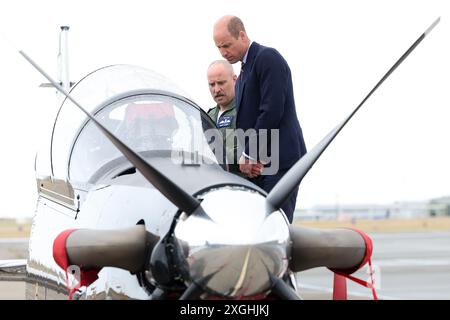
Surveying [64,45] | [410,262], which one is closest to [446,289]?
[410,262]

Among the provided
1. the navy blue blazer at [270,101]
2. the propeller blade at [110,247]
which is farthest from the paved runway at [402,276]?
the propeller blade at [110,247]

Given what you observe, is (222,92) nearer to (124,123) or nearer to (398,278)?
(124,123)

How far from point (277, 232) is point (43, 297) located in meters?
2.77

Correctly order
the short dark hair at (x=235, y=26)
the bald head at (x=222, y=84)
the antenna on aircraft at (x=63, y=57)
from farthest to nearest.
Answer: the antenna on aircraft at (x=63, y=57), the bald head at (x=222, y=84), the short dark hair at (x=235, y=26)

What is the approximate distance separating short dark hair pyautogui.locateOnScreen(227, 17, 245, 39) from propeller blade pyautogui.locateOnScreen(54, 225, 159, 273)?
220 cm

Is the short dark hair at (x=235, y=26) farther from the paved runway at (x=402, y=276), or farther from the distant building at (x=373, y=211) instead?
the distant building at (x=373, y=211)

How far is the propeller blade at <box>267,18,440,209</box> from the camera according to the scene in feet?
14.4

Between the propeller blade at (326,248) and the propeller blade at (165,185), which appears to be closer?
the propeller blade at (165,185)

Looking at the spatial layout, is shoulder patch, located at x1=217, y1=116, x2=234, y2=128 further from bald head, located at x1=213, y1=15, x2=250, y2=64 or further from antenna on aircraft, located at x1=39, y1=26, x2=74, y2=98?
antenna on aircraft, located at x1=39, y1=26, x2=74, y2=98

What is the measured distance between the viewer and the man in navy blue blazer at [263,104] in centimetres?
582

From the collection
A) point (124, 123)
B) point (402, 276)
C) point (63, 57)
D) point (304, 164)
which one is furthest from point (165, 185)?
point (402, 276)

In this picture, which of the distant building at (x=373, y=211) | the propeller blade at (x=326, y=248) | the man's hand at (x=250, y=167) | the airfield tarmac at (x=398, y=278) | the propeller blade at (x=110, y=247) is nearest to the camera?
the propeller blade at (x=110, y=247)

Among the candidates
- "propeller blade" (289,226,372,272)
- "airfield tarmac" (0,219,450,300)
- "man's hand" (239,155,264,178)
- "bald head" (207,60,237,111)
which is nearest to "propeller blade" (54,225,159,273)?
"propeller blade" (289,226,372,272)

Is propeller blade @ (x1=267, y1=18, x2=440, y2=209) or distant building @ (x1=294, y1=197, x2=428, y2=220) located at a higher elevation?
propeller blade @ (x1=267, y1=18, x2=440, y2=209)
